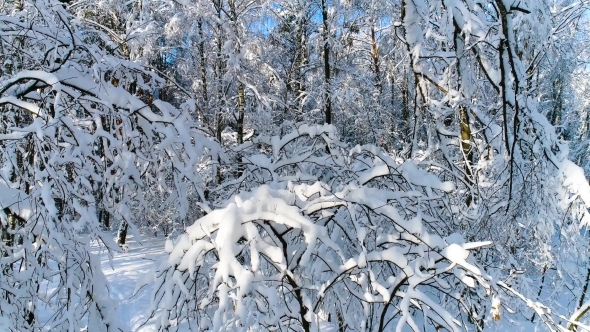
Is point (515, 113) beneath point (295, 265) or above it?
above

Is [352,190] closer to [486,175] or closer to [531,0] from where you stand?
[531,0]

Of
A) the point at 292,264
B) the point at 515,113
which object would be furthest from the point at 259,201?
the point at 515,113

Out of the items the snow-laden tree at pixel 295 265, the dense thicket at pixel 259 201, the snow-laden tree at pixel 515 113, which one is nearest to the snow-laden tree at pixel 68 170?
the dense thicket at pixel 259 201

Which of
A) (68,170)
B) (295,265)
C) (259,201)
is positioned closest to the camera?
(259,201)

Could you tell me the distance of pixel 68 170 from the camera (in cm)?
235

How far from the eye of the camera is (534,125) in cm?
226

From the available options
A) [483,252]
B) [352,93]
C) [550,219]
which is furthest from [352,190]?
[352,93]

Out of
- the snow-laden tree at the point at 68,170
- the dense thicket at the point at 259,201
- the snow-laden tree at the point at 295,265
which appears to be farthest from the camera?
the snow-laden tree at the point at 68,170

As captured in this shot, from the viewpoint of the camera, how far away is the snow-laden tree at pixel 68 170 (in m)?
1.90

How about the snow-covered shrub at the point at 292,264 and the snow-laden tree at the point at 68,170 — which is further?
the snow-laden tree at the point at 68,170

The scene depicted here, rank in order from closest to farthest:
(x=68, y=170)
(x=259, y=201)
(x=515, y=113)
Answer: (x=259, y=201), (x=515, y=113), (x=68, y=170)

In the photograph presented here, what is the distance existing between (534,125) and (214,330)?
6.44ft

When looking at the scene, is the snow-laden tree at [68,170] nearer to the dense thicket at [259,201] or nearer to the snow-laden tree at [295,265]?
the dense thicket at [259,201]

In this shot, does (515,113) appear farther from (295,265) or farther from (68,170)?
(68,170)
